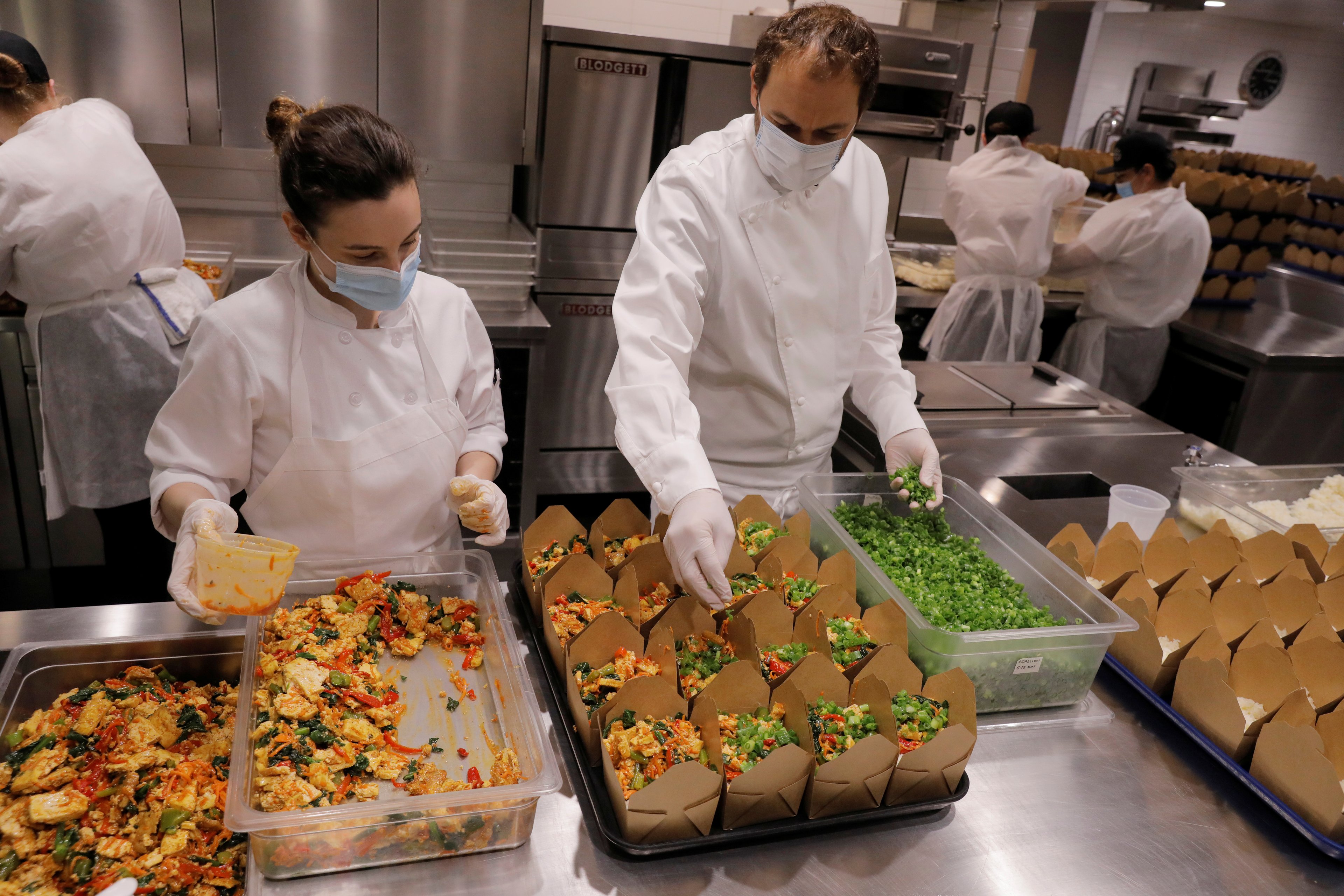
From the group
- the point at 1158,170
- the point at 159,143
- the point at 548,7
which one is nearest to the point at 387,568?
the point at 159,143

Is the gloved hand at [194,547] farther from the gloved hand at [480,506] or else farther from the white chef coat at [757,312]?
the white chef coat at [757,312]

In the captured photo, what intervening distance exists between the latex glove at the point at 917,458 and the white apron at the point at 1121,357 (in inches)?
128

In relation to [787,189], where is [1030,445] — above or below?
below

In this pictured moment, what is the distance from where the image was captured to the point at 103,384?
289 cm

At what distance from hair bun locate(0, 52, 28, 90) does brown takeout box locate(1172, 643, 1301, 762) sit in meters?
3.26

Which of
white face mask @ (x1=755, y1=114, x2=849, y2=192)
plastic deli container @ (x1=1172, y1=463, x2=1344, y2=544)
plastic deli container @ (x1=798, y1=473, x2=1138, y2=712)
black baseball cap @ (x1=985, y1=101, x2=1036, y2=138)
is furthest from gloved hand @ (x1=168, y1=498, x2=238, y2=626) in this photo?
black baseball cap @ (x1=985, y1=101, x2=1036, y2=138)

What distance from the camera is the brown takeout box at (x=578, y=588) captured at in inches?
55.2

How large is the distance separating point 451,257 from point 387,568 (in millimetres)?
2159

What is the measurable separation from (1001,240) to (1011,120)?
587 mm

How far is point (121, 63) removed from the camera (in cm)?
319

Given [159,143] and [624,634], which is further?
[159,143]

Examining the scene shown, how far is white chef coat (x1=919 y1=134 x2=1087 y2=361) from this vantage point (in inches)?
175

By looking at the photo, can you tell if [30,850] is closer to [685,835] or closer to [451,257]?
[685,835]

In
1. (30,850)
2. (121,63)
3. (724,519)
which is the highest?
(121,63)
